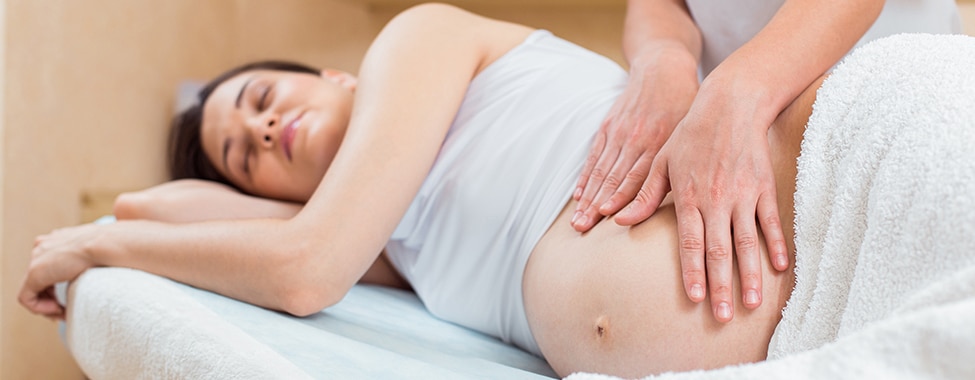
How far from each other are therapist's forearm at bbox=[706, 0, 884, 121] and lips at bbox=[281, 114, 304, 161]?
72 cm

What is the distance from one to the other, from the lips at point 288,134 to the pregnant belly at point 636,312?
58 centimetres

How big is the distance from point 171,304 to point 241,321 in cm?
10

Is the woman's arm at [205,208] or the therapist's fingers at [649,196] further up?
the therapist's fingers at [649,196]

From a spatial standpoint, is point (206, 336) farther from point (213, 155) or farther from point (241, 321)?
point (213, 155)

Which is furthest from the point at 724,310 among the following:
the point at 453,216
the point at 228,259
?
the point at 228,259

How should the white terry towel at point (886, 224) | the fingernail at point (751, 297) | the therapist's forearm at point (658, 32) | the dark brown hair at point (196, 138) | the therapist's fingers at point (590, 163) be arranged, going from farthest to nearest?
the dark brown hair at point (196, 138)
the therapist's forearm at point (658, 32)
the therapist's fingers at point (590, 163)
the fingernail at point (751, 297)
the white terry towel at point (886, 224)

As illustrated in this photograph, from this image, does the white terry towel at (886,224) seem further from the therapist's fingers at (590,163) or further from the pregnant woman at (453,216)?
the therapist's fingers at (590,163)

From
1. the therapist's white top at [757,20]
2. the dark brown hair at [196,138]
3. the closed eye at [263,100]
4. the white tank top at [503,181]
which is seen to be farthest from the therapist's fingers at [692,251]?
the dark brown hair at [196,138]

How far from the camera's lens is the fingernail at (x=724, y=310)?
75cm

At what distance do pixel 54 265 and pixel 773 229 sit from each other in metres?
1.02

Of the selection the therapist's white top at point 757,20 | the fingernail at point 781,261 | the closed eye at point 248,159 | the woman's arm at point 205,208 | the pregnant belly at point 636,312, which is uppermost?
the therapist's white top at point 757,20

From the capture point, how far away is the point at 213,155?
1536 mm

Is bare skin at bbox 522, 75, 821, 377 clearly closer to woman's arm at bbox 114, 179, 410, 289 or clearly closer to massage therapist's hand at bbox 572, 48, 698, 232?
massage therapist's hand at bbox 572, 48, 698, 232

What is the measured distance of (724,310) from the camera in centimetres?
75
